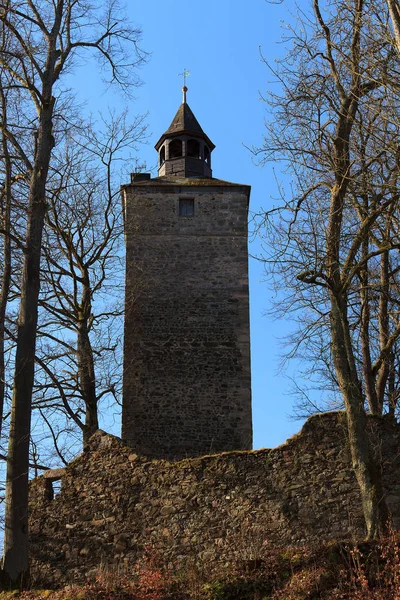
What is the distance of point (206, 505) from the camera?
1111 centimetres

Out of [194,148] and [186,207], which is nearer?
[186,207]

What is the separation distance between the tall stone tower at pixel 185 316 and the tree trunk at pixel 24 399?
717 centimetres

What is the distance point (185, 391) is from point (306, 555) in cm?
948

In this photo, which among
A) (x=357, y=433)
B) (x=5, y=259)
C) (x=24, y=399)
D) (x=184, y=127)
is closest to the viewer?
(x=357, y=433)

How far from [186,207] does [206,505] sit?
1046cm

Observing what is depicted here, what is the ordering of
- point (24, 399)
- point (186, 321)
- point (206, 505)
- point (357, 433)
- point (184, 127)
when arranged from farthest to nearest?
point (184, 127)
point (186, 321)
point (206, 505)
point (24, 399)
point (357, 433)

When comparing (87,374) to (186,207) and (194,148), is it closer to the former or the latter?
(186,207)

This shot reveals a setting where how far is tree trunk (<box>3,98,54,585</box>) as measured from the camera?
31.7ft

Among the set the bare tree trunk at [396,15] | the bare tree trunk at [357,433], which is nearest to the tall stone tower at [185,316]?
the bare tree trunk at [357,433]

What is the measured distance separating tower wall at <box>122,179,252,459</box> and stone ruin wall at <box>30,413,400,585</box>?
5.39 m

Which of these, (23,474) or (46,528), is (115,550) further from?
(23,474)

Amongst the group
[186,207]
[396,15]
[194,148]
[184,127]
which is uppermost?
[184,127]

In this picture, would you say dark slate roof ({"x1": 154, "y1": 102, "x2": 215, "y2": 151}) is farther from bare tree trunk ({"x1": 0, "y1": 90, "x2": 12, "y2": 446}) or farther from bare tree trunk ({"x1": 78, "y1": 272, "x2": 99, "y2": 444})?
bare tree trunk ({"x1": 0, "y1": 90, "x2": 12, "y2": 446})

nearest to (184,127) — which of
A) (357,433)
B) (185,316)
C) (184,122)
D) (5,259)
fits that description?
(184,122)
